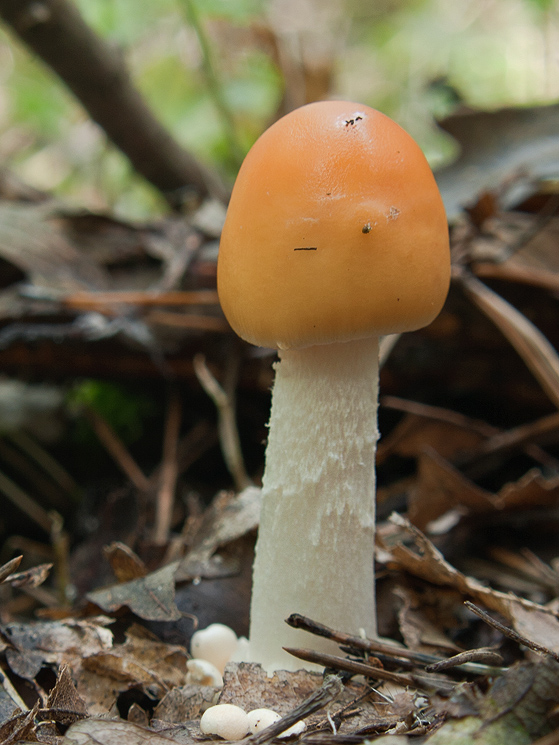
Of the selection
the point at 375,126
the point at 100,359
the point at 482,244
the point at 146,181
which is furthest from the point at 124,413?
the point at 375,126

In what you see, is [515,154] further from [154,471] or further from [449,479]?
[154,471]

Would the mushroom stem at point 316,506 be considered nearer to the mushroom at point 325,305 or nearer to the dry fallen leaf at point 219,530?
the mushroom at point 325,305

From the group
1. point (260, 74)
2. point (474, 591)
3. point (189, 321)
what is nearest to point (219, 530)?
point (474, 591)

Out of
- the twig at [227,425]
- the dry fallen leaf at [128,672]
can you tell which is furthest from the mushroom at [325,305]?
the twig at [227,425]

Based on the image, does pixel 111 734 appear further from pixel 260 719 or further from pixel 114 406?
pixel 114 406

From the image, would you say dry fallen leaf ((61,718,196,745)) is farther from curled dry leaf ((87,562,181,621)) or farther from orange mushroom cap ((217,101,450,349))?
orange mushroom cap ((217,101,450,349))

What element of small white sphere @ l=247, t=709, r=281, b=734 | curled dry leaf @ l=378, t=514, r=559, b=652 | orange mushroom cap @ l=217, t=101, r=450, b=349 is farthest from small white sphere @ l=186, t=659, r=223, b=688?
orange mushroom cap @ l=217, t=101, r=450, b=349
